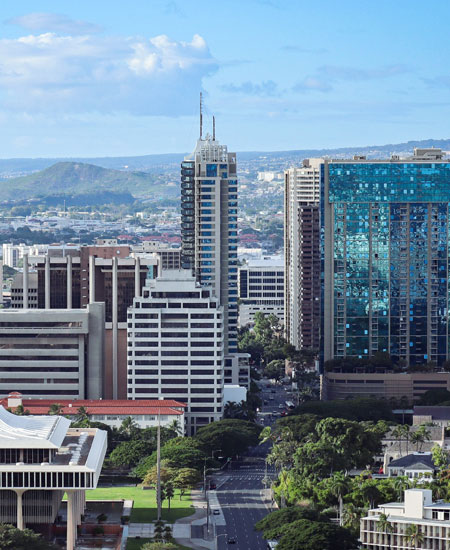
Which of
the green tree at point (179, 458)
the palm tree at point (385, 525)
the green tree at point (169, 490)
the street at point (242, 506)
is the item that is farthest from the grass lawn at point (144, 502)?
the palm tree at point (385, 525)

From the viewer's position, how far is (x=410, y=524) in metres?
131


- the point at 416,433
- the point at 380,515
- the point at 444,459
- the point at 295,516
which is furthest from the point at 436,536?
the point at 416,433

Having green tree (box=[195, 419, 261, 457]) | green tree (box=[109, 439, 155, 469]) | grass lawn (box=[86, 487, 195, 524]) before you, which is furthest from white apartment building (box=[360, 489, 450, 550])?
green tree (box=[195, 419, 261, 457])

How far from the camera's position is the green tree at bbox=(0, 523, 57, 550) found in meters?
130

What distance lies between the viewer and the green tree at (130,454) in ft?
623

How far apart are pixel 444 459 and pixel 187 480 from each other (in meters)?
26.1

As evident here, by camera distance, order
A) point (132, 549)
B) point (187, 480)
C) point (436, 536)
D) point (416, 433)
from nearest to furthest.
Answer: point (436, 536), point (132, 549), point (187, 480), point (416, 433)

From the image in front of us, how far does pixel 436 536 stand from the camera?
130 m

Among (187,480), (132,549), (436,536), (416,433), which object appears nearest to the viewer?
(436,536)

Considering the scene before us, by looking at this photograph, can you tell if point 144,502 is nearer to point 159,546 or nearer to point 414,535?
point 159,546

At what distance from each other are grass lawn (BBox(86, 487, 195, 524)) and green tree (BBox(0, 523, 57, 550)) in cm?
2494

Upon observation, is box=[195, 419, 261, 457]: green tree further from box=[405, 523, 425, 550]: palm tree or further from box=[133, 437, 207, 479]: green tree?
box=[405, 523, 425, 550]: palm tree

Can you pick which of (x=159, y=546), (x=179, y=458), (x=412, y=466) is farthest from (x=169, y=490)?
(x=159, y=546)

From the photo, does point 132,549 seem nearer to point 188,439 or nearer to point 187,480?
point 187,480
